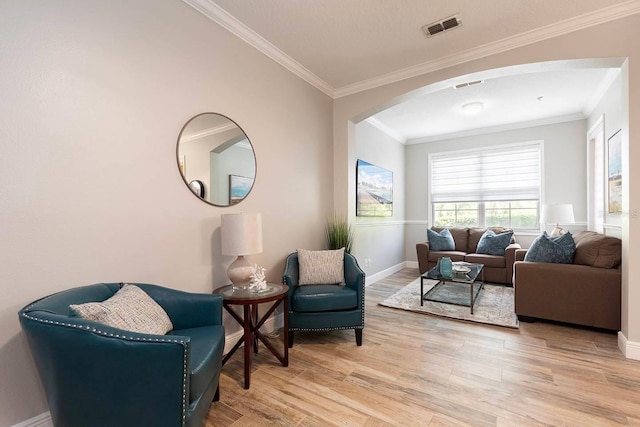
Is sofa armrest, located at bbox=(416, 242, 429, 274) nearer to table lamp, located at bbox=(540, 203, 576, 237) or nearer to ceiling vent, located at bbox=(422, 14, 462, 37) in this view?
table lamp, located at bbox=(540, 203, 576, 237)

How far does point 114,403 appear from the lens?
114 cm

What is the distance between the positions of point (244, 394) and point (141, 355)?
3.41 ft

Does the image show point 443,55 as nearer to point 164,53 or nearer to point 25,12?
point 164,53

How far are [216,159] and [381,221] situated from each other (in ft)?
11.8

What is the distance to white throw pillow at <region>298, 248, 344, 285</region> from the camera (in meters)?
2.84

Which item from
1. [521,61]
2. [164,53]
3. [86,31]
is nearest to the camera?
[86,31]

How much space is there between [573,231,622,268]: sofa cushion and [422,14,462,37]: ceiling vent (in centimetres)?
252

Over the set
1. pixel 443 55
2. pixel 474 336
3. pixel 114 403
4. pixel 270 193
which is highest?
pixel 443 55

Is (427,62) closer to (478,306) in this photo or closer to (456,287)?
(478,306)

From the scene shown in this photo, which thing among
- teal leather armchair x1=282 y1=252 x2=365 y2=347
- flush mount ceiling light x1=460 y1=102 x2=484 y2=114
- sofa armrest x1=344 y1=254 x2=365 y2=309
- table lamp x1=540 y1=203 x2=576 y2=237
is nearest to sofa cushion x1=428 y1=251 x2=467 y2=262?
table lamp x1=540 y1=203 x2=576 y2=237

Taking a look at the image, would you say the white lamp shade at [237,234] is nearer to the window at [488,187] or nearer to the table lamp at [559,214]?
the table lamp at [559,214]

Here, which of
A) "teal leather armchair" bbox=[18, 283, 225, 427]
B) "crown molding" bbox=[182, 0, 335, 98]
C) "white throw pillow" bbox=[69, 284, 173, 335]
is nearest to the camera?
"teal leather armchair" bbox=[18, 283, 225, 427]

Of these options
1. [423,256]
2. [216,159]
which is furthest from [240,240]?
[423,256]

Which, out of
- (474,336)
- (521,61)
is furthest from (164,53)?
(474,336)
